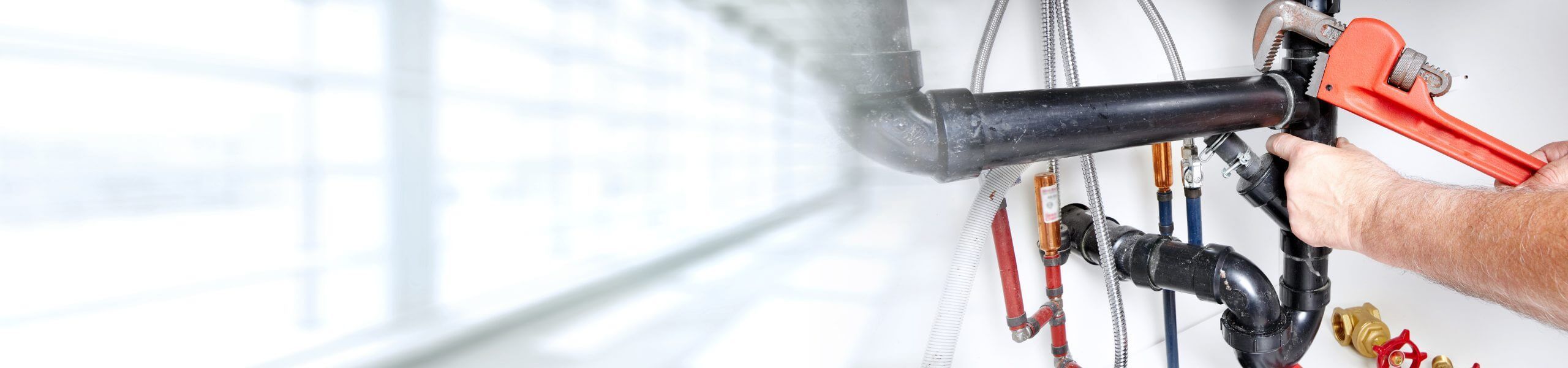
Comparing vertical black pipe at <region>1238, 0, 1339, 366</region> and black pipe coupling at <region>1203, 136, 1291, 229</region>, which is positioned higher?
black pipe coupling at <region>1203, 136, 1291, 229</region>

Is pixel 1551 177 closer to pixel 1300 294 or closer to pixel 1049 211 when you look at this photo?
pixel 1300 294

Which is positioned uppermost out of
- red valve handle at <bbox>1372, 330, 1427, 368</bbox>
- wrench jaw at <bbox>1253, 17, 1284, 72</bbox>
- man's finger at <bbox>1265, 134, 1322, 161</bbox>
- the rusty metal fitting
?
wrench jaw at <bbox>1253, 17, 1284, 72</bbox>

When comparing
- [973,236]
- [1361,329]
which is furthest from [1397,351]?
[973,236]

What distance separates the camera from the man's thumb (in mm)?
602

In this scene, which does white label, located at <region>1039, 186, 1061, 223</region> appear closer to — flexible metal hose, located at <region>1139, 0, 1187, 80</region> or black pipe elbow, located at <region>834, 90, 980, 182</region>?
flexible metal hose, located at <region>1139, 0, 1187, 80</region>

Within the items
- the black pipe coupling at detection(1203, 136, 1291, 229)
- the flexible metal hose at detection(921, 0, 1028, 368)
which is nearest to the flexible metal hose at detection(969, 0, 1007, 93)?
the flexible metal hose at detection(921, 0, 1028, 368)

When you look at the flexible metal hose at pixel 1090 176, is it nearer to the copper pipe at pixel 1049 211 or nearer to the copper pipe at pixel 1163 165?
the copper pipe at pixel 1049 211

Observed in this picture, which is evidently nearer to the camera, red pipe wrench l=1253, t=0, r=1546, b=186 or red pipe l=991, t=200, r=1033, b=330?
Answer: red pipe wrench l=1253, t=0, r=1546, b=186

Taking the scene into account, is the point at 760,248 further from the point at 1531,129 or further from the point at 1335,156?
the point at 1531,129

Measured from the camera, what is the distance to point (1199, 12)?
3.15 ft

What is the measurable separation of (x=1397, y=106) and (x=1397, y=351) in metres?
0.67

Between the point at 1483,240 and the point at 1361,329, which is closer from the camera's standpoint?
the point at 1483,240

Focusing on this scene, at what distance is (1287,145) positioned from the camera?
2.02 ft

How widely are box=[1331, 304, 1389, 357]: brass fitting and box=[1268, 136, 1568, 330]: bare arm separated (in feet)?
1.65
